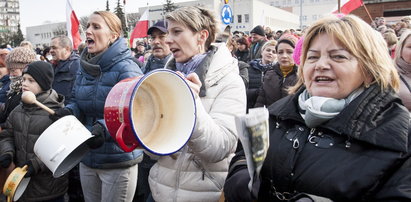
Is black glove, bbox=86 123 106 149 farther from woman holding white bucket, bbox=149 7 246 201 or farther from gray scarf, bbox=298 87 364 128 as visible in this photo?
gray scarf, bbox=298 87 364 128

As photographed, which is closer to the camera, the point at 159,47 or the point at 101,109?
the point at 101,109

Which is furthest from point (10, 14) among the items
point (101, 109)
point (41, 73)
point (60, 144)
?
point (60, 144)

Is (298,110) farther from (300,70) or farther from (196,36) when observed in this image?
(196,36)

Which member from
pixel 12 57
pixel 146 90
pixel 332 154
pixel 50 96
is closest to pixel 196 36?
pixel 146 90

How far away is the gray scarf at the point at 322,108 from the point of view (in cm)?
147

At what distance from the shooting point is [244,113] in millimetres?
2227

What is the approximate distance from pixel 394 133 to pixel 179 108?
978 mm

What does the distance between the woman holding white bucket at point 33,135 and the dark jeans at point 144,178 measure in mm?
864

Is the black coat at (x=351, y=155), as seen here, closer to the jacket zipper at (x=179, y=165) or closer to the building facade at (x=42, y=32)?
the jacket zipper at (x=179, y=165)

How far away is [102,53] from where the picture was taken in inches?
119

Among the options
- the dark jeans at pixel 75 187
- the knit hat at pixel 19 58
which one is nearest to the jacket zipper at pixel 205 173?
the dark jeans at pixel 75 187

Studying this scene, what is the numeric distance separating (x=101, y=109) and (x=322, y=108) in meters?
2.02

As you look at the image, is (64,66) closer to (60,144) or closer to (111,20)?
(111,20)

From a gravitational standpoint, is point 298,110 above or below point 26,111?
above
